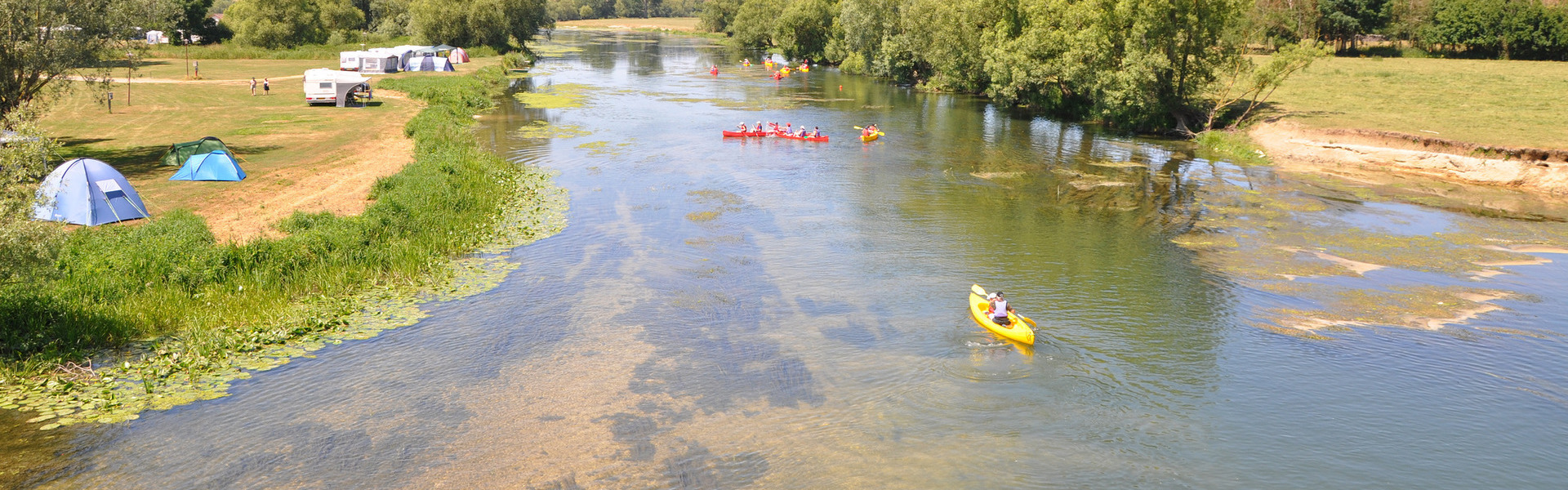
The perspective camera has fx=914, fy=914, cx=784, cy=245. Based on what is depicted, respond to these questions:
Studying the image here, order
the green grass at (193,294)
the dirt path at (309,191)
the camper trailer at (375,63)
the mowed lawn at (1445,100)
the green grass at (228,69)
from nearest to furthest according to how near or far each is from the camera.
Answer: the green grass at (193,294) → the dirt path at (309,191) → the mowed lawn at (1445,100) → the green grass at (228,69) → the camper trailer at (375,63)

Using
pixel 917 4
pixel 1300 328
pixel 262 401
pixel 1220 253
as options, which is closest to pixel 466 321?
pixel 262 401

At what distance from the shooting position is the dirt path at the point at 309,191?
83.4 feet

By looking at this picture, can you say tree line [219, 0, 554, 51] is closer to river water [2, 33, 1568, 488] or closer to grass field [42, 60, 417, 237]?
grass field [42, 60, 417, 237]

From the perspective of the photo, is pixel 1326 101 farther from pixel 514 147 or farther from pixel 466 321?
pixel 466 321

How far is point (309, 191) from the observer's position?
2986 cm

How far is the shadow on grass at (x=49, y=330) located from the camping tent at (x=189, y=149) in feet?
50.9

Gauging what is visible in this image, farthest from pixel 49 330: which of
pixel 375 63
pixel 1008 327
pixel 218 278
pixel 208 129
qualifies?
pixel 375 63

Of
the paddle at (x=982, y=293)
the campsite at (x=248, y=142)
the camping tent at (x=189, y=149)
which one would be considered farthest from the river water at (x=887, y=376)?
the camping tent at (x=189, y=149)

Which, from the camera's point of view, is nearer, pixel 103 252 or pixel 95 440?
pixel 95 440

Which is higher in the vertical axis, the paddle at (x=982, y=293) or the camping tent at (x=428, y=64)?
the camping tent at (x=428, y=64)

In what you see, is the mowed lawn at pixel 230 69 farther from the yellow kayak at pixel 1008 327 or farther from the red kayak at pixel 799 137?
the yellow kayak at pixel 1008 327

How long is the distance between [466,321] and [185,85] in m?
53.1

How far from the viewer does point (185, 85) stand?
198 feet

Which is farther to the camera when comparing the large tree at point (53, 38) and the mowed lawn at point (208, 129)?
the mowed lawn at point (208, 129)
